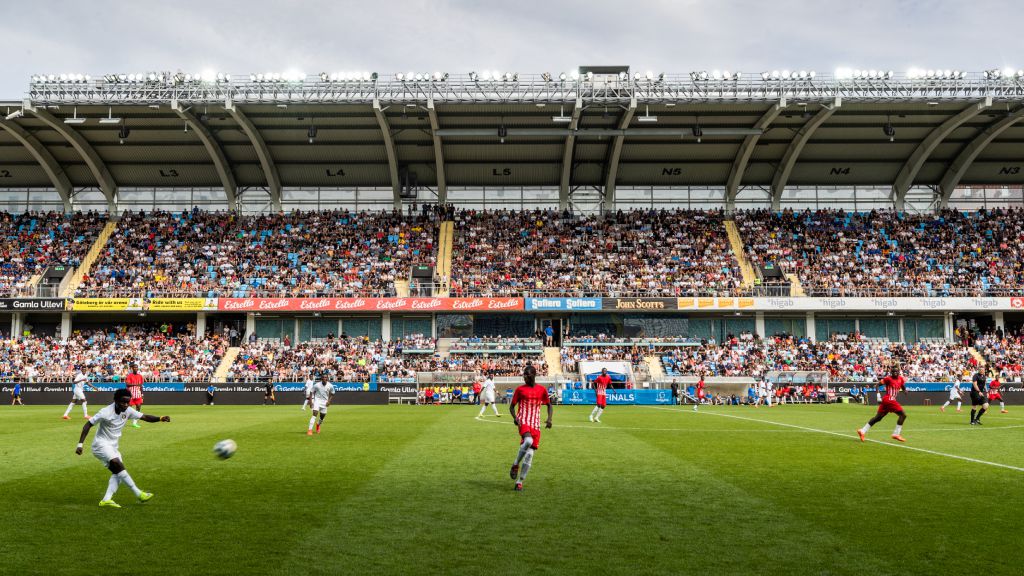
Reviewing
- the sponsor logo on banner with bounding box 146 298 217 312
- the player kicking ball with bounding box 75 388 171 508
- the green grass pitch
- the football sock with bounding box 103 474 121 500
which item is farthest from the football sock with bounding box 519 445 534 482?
the sponsor logo on banner with bounding box 146 298 217 312

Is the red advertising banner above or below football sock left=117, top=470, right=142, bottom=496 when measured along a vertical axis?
above

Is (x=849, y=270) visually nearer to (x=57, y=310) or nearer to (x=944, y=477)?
(x=944, y=477)

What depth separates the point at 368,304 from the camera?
51219 millimetres

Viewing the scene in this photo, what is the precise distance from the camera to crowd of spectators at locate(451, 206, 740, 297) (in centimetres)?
→ 5241

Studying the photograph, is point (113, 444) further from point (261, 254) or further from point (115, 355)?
point (261, 254)

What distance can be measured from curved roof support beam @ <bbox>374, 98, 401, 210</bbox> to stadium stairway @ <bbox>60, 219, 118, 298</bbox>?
20517mm

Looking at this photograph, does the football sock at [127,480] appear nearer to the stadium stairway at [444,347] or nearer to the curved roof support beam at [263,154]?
the curved roof support beam at [263,154]

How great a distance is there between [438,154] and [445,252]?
6857 mm

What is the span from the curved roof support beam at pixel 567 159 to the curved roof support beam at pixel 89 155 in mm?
32297

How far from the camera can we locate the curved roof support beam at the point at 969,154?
50906 millimetres

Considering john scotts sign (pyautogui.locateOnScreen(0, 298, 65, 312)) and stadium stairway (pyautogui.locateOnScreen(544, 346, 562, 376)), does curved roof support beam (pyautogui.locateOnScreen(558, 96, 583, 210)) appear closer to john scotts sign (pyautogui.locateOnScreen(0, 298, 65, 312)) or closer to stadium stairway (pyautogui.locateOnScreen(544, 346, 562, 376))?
stadium stairway (pyautogui.locateOnScreen(544, 346, 562, 376))

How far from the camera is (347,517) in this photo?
9438 millimetres

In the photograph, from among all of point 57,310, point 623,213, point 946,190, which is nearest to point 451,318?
point 623,213

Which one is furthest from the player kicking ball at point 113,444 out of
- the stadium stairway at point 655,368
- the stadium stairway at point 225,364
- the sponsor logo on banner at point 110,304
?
the sponsor logo on banner at point 110,304
